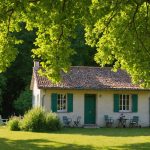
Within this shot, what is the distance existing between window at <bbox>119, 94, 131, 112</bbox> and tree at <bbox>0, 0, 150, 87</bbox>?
1099 centimetres

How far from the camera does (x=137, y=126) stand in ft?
106

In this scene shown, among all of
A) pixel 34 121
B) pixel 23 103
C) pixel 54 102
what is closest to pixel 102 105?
pixel 54 102

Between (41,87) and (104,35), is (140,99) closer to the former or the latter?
(41,87)

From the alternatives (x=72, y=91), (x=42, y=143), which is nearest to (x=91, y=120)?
(x=72, y=91)

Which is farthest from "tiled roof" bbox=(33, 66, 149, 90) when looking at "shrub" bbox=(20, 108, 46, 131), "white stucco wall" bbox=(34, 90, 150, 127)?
"shrub" bbox=(20, 108, 46, 131)

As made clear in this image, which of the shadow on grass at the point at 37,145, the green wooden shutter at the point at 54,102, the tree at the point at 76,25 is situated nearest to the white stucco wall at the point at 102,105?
the green wooden shutter at the point at 54,102

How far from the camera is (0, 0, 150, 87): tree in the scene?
1684 centimetres

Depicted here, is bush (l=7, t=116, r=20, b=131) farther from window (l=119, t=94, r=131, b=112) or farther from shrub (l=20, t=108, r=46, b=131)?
window (l=119, t=94, r=131, b=112)

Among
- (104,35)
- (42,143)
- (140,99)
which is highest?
(104,35)

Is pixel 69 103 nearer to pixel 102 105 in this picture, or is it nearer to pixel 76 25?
pixel 102 105

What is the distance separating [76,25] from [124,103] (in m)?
16.3

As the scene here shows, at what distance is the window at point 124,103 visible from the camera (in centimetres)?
3288

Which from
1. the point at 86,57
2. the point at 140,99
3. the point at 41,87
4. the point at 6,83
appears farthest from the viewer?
the point at 86,57

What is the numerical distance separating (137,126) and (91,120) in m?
3.53
